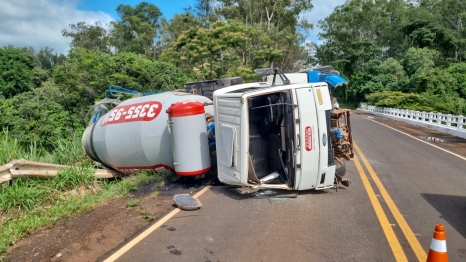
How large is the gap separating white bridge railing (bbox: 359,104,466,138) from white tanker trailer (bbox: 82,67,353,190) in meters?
12.5

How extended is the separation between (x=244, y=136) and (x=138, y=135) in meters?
3.43

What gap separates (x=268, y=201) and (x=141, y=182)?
11.1ft

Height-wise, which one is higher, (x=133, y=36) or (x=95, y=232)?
(x=133, y=36)

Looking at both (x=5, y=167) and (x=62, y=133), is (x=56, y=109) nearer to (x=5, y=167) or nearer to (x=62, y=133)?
(x=62, y=133)

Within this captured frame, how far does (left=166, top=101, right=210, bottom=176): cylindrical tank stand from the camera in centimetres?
Answer: 812

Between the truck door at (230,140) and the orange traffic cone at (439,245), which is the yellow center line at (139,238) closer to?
the truck door at (230,140)

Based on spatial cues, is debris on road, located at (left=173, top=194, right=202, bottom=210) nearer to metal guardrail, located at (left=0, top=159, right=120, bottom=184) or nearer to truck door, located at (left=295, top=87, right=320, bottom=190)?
truck door, located at (left=295, top=87, right=320, bottom=190)

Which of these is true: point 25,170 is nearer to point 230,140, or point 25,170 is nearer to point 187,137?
point 187,137

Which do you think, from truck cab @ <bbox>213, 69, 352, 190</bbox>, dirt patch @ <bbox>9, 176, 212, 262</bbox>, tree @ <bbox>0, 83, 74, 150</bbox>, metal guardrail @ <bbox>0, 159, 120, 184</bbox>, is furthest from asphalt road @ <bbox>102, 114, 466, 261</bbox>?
tree @ <bbox>0, 83, 74, 150</bbox>

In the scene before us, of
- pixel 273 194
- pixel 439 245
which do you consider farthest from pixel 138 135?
pixel 439 245

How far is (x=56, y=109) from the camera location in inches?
824

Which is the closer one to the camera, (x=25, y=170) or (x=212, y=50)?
(x=25, y=170)

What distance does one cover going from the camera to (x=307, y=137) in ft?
22.8

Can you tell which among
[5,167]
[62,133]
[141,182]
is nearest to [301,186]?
[141,182]
